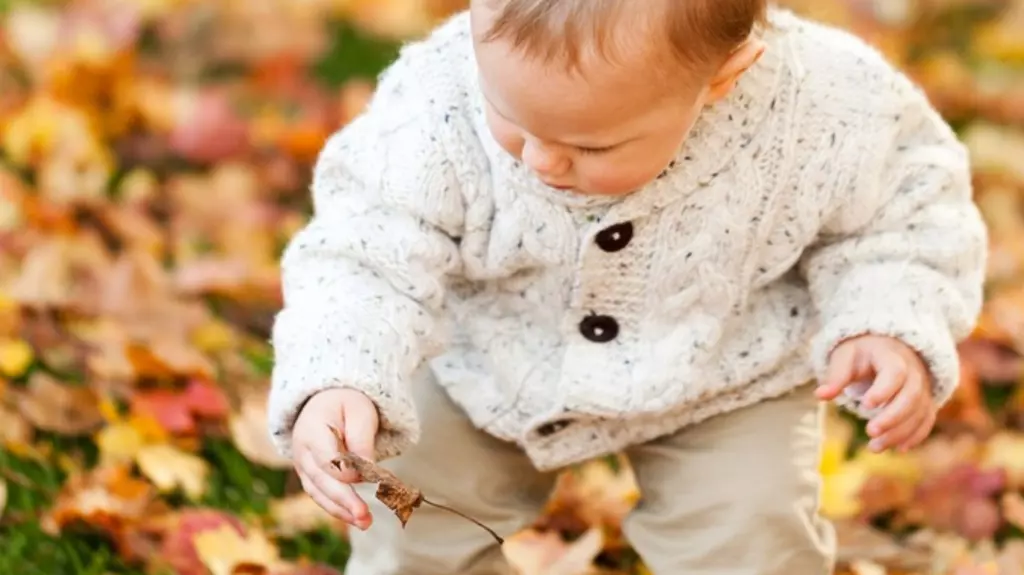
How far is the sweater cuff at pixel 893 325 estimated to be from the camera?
4.07 ft

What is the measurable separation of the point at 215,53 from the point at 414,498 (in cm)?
156

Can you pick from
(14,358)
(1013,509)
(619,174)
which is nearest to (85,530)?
(14,358)

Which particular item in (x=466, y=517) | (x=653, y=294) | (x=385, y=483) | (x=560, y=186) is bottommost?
(x=466, y=517)

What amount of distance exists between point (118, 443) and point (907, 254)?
0.80 m

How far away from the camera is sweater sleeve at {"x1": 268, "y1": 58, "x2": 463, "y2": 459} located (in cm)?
121

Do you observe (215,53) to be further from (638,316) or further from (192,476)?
(638,316)

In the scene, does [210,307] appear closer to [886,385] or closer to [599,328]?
[599,328]

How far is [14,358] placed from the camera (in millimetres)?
1691

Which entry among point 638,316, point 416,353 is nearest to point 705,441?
point 638,316

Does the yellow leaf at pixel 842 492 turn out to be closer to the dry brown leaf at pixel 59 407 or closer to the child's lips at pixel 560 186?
the child's lips at pixel 560 186

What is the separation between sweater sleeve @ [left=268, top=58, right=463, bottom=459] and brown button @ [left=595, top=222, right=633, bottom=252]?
4.6 inches

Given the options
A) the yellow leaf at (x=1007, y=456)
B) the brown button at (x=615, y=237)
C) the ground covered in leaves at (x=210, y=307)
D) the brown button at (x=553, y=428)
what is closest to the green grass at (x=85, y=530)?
the ground covered in leaves at (x=210, y=307)

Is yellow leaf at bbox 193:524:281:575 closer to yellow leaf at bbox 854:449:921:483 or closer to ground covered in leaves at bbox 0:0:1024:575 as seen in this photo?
ground covered in leaves at bbox 0:0:1024:575

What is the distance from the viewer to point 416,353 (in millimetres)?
1254
